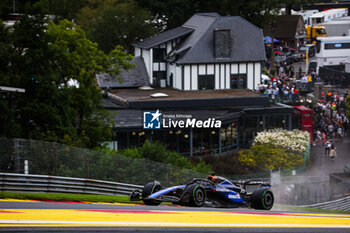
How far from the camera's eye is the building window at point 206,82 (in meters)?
63.9

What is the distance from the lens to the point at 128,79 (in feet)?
217

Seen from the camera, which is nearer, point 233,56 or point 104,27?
point 233,56

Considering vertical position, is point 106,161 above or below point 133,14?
below

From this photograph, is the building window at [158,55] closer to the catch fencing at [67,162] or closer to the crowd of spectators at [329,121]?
the crowd of spectators at [329,121]

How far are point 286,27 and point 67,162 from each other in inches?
3463

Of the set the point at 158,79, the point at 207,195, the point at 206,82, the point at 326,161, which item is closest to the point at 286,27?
the point at 158,79

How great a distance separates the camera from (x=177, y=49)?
6606 centimetres

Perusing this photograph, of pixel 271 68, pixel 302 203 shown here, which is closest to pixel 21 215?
pixel 302 203

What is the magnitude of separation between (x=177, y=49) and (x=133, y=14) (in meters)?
12.6

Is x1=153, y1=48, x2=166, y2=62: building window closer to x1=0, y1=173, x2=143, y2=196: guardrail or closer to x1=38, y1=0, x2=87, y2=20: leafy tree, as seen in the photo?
x1=38, y1=0, x2=87, y2=20: leafy tree

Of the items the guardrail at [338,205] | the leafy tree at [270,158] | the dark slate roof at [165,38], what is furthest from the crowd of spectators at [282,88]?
the guardrail at [338,205]

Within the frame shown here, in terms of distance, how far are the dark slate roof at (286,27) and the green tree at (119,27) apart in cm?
3407

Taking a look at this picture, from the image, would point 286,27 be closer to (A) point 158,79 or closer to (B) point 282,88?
(B) point 282,88

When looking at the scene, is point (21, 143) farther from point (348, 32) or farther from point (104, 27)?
point (348, 32)
